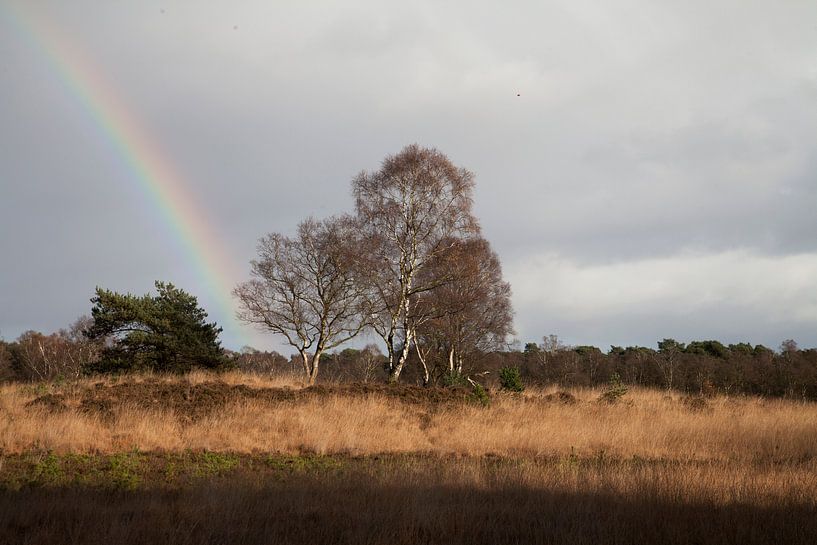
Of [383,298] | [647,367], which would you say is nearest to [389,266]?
[383,298]

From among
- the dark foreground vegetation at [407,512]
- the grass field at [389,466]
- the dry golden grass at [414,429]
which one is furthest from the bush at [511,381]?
the dark foreground vegetation at [407,512]

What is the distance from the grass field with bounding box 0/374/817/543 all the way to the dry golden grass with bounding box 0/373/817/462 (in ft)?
0.21

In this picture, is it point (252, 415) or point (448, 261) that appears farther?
point (448, 261)

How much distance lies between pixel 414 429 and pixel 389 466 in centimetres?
481

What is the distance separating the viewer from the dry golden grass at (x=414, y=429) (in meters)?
12.8

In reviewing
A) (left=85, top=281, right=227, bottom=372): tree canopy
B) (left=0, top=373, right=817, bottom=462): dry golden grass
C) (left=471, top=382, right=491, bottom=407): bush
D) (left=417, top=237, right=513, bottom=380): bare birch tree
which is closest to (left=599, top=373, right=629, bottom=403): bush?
(left=0, top=373, right=817, bottom=462): dry golden grass

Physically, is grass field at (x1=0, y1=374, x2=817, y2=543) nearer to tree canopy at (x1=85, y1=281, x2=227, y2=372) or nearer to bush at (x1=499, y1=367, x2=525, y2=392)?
bush at (x1=499, y1=367, x2=525, y2=392)

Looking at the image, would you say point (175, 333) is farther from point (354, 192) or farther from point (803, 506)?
point (803, 506)

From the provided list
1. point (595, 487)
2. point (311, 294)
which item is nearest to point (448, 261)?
point (311, 294)

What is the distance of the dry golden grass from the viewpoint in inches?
502

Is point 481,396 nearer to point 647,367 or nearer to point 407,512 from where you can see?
point 407,512

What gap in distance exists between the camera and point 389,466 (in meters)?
10.5

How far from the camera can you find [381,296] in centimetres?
2797

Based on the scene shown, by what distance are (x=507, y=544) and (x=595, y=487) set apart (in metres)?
2.83
